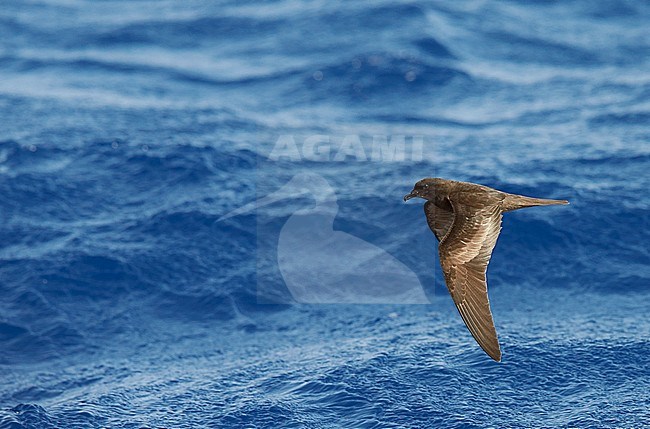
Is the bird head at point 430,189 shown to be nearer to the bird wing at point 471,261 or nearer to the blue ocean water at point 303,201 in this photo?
the bird wing at point 471,261

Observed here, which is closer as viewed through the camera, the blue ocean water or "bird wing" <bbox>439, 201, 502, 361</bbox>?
"bird wing" <bbox>439, 201, 502, 361</bbox>

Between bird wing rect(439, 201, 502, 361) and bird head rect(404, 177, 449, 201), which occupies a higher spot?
bird head rect(404, 177, 449, 201)

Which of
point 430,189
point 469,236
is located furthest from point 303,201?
point 469,236

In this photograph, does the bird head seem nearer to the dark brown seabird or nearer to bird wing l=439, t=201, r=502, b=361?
the dark brown seabird

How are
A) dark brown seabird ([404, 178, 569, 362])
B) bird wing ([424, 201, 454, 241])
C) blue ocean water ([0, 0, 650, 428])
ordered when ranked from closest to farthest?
dark brown seabird ([404, 178, 569, 362])
bird wing ([424, 201, 454, 241])
blue ocean water ([0, 0, 650, 428])

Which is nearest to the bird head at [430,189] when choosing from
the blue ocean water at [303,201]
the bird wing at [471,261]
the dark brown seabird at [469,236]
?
the dark brown seabird at [469,236]

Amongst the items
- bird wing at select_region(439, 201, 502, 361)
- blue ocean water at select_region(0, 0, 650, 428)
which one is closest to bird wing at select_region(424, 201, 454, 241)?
bird wing at select_region(439, 201, 502, 361)

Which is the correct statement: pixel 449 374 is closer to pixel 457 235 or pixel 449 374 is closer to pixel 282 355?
pixel 282 355
